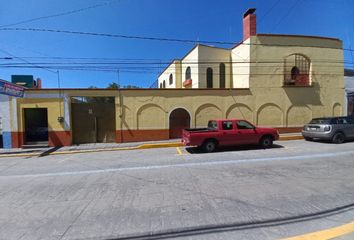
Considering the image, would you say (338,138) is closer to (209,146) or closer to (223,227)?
(209,146)

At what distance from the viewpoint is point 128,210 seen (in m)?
4.36

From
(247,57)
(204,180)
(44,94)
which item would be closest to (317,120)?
(247,57)

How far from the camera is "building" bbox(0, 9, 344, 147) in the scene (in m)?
14.5

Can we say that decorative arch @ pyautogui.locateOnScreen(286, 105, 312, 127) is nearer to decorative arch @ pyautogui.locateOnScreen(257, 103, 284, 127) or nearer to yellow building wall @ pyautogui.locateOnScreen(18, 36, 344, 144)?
yellow building wall @ pyautogui.locateOnScreen(18, 36, 344, 144)

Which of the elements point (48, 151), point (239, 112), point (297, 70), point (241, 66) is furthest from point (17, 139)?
point (297, 70)

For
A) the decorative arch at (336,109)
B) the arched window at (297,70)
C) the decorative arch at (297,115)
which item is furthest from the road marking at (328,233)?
the decorative arch at (336,109)

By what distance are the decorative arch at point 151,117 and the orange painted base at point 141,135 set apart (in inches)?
13.6

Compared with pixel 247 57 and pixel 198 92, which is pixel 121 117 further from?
pixel 247 57

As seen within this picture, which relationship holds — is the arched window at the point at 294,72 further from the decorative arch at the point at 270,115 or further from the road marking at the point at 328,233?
the road marking at the point at 328,233

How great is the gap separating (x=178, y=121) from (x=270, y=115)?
23.0ft

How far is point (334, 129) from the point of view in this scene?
12.5 metres

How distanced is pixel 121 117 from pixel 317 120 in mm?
12448

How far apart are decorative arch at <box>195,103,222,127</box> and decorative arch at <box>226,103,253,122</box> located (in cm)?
75

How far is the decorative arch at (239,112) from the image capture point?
628 inches
